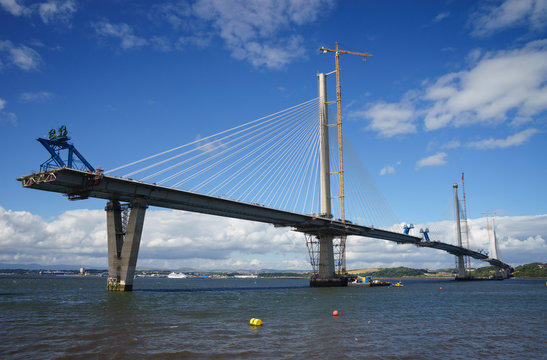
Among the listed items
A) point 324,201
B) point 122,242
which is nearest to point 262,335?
point 122,242

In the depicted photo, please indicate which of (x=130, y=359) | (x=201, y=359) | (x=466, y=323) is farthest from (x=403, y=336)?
(x=130, y=359)

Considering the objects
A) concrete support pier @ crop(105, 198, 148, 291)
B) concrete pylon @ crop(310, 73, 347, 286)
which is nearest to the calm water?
concrete support pier @ crop(105, 198, 148, 291)

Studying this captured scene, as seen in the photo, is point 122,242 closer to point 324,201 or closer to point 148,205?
point 148,205

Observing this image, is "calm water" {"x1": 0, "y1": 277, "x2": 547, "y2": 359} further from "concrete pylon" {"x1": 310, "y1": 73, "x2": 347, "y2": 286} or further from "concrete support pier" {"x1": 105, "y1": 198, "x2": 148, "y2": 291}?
"concrete pylon" {"x1": 310, "y1": 73, "x2": 347, "y2": 286}

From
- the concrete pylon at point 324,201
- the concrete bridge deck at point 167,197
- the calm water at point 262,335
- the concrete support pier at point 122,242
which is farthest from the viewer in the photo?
the concrete pylon at point 324,201

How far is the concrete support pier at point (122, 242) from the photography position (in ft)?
172

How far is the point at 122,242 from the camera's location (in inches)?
2143

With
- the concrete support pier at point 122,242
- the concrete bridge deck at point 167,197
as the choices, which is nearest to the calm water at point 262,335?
the concrete bridge deck at point 167,197

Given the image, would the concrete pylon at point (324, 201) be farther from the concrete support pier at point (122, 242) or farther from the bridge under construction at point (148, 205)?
the concrete support pier at point (122, 242)

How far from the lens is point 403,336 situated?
23609 millimetres

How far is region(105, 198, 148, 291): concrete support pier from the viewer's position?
172 ft

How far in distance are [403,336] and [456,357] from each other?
5239 millimetres

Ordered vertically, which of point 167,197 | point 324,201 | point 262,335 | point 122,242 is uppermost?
point 324,201

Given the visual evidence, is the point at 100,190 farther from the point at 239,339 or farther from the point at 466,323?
the point at 466,323
